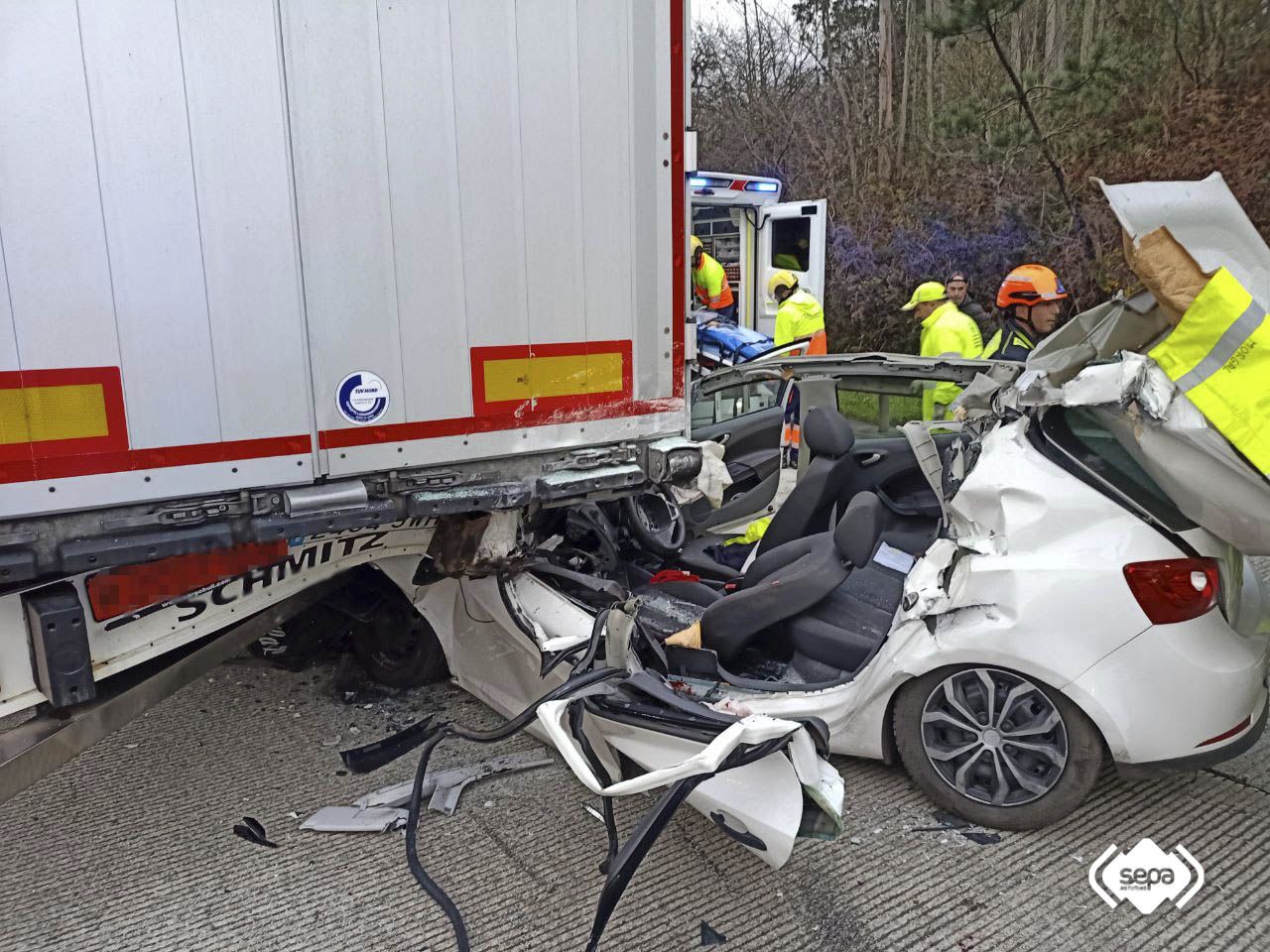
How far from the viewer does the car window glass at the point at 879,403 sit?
538cm

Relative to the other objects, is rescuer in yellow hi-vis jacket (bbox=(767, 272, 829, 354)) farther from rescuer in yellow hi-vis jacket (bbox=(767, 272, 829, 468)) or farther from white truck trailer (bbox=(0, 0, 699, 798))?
white truck trailer (bbox=(0, 0, 699, 798))

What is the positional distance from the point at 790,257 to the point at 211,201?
9.07 m

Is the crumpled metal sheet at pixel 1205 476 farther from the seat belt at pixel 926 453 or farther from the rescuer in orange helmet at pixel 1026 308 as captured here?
the rescuer in orange helmet at pixel 1026 308

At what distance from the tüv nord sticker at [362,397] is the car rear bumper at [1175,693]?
2.34m

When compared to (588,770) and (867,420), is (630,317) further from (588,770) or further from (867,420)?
(867,420)

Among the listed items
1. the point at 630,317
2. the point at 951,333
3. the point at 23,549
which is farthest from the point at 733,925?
the point at 951,333

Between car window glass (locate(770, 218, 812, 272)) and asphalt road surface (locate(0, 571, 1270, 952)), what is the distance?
783 centimetres

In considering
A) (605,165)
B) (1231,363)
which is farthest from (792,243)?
(1231,363)

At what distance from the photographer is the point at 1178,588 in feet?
9.20

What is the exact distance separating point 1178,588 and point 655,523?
2604 millimetres

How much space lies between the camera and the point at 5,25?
2078 mm

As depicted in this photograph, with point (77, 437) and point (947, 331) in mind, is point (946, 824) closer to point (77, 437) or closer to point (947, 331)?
point (77, 437)

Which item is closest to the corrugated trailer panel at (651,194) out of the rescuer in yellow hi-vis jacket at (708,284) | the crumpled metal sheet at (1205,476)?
the crumpled metal sheet at (1205,476)

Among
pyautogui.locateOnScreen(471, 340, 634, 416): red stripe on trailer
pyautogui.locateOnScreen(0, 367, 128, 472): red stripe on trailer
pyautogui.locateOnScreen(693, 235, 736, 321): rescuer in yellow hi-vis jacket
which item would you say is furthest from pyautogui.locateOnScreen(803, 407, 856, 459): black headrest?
pyautogui.locateOnScreen(693, 235, 736, 321): rescuer in yellow hi-vis jacket
